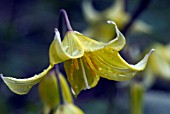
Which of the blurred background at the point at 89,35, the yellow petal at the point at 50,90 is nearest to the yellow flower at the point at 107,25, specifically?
the blurred background at the point at 89,35

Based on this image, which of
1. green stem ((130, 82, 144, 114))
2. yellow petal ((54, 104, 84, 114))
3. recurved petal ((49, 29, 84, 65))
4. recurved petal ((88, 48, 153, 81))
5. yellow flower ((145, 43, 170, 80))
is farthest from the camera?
yellow flower ((145, 43, 170, 80))

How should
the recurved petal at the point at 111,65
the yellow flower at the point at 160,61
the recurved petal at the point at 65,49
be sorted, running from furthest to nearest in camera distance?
the yellow flower at the point at 160,61, the recurved petal at the point at 111,65, the recurved petal at the point at 65,49

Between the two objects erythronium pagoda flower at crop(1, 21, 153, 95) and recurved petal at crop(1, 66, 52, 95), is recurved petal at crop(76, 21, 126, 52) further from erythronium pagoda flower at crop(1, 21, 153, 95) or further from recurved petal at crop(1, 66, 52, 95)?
recurved petal at crop(1, 66, 52, 95)

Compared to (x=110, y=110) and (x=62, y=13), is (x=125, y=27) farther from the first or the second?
(x=62, y=13)

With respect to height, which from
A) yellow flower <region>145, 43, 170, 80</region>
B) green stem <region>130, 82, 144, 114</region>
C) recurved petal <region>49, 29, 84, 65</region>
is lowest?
yellow flower <region>145, 43, 170, 80</region>

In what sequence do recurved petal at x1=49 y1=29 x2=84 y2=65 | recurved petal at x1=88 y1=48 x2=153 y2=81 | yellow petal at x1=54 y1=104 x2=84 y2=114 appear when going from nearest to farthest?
recurved petal at x1=49 y1=29 x2=84 y2=65, recurved petal at x1=88 y1=48 x2=153 y2=81, yellow petal at x1=54 y1=104 x2=84 y2=114

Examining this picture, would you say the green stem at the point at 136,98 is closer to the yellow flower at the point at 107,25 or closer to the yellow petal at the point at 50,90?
the yellow petal at the point at 50,90

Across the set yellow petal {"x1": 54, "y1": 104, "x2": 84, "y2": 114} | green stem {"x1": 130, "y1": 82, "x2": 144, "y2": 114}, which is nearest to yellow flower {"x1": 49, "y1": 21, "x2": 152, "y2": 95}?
yellow petal {"x1": 54, "y1": 104, "x2": 84, "y2": 114}
